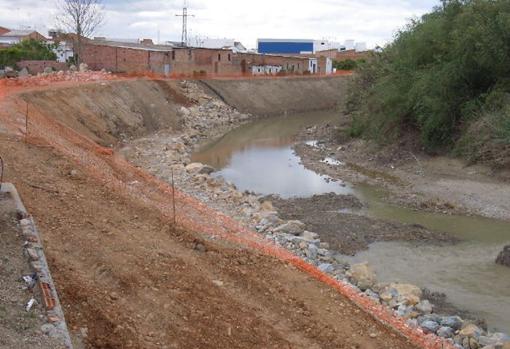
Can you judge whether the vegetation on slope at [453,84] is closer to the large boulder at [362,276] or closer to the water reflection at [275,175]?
the water reflection at [275,175]

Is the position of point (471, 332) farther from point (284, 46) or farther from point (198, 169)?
point (284, 46)

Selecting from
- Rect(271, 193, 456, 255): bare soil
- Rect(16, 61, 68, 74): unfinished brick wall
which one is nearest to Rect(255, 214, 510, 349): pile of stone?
Rect(271, 193, 456, 255): bare soil

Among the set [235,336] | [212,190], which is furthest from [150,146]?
[235,336]

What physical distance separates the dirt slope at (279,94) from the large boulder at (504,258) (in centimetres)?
3576

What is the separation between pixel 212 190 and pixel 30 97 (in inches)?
416

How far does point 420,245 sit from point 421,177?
9.36 meters

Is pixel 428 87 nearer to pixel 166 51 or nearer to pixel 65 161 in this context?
pixel 65 161

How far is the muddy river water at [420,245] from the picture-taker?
1392cm

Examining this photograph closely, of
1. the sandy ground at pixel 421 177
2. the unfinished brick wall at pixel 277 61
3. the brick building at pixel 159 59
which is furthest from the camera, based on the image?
the unfinished brick wall at pixel 277 61

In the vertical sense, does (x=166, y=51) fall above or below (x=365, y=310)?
above

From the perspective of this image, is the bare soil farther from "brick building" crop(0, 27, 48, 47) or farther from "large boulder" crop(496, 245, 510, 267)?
"brick building" crop(0, 27, 48, 47)

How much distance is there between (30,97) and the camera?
2664cm

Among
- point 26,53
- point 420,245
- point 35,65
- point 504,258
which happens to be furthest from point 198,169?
point 26,53

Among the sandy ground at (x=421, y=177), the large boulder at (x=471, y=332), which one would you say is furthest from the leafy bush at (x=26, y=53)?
the large boulder at (x=471, y=332)
